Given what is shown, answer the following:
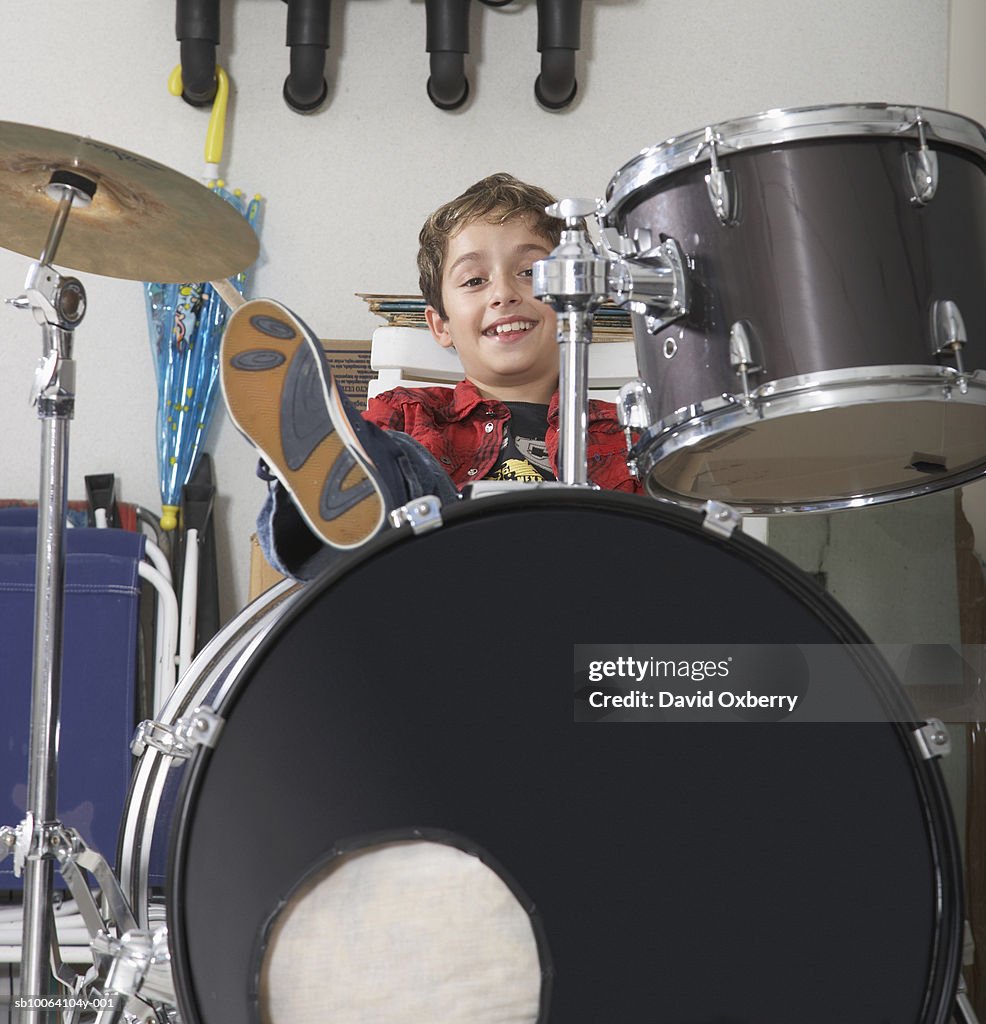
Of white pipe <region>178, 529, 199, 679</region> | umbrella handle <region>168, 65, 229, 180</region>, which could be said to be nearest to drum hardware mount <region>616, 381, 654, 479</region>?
white pipe <region>178, 529, 199, 679</region>

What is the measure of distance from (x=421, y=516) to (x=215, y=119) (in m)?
1.73

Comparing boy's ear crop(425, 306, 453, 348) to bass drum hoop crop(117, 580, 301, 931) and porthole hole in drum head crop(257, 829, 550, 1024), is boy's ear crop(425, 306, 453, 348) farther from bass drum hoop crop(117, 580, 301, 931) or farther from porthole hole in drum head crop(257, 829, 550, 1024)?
porthole hole in drum head crop(257, 829, 550, 1024)

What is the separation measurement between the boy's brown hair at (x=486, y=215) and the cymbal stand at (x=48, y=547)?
0.48 meters

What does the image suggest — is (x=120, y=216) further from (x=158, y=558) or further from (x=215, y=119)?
(x=215, y=119)

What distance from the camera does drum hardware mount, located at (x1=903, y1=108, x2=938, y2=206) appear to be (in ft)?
3.18

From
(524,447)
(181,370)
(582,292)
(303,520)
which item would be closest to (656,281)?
(582,292)

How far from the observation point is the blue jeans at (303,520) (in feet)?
3.28

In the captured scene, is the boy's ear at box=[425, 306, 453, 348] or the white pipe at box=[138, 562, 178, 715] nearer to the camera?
the boy's ear at box=[425, 306, 453, 348]

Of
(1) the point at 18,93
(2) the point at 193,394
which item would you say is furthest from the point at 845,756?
(1) the point at 18,93

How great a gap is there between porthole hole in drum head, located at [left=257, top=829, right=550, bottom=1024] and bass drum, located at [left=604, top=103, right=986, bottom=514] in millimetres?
418

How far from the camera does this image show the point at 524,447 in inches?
57.0

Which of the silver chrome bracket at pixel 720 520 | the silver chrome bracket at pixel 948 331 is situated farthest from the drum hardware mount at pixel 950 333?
the silver chrome bracket at pixel 720 520

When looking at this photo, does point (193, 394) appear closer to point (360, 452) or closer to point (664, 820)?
point (360, 452)

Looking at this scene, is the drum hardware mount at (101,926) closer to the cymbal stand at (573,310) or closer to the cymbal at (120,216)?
the cymbal stand at (573,310)
